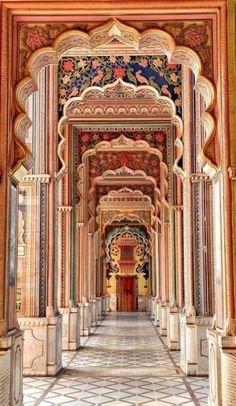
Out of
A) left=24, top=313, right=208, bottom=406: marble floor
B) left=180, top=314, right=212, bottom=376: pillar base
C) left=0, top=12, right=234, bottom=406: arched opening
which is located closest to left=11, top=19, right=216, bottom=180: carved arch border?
left=0, top=12, right=234, bottom=406: arched opening

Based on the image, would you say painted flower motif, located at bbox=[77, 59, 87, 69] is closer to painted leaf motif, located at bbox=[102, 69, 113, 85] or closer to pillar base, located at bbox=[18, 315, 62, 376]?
painted leaf motif, located at bbox=[102, 69, 113, 85]

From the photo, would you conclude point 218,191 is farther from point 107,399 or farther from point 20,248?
point 20,248

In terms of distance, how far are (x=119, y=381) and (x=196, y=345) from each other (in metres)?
1.25

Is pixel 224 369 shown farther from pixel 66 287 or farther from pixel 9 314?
pixel 66 287

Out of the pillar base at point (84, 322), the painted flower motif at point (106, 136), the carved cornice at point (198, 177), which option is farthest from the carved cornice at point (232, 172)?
the pillar base at point (84, 322)

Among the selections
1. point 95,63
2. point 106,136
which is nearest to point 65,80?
point 95,63

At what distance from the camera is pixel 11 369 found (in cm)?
520

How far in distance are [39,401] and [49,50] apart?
4147 millimetres

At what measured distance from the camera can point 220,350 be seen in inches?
199

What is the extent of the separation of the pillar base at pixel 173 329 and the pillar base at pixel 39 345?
11.9 ft

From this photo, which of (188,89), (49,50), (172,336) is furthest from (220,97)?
(172,336)

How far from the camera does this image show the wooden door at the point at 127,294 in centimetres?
2889

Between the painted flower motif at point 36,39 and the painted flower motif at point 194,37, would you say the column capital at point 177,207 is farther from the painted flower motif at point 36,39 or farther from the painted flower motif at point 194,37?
the painted flower motif at point 36,39

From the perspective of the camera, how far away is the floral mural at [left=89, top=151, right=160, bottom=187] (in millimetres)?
14820
